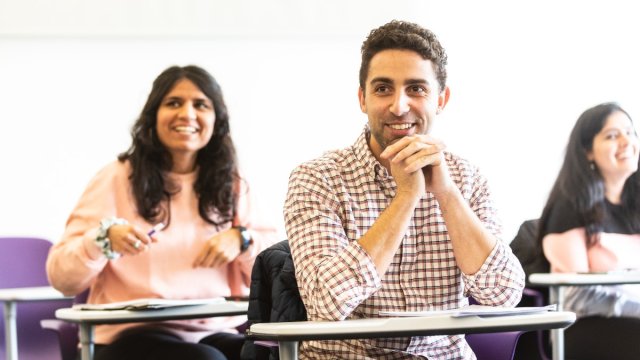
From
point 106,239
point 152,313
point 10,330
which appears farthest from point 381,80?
point 10,330

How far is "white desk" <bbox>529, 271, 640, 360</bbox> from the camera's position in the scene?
3.09 metres

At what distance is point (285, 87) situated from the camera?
183 inches

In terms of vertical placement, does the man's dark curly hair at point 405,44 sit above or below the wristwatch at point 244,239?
above

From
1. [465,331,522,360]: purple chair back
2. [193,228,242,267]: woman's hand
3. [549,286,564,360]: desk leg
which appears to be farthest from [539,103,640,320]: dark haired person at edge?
[193,228,242,267]: woman's hand

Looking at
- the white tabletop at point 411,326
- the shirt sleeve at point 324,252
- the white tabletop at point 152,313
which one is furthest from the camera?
the white tabletop at point 152,313

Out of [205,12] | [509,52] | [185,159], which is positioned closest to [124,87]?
[205,12]

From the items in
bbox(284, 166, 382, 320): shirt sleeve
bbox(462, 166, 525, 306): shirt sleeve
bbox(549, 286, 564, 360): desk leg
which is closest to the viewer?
bbox(284, 166, 382, 320): shirt sleeve

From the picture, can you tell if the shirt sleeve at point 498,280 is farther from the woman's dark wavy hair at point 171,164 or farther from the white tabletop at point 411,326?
the woman's dark wavy hair at point 171,164

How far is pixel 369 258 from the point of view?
2.13 metres

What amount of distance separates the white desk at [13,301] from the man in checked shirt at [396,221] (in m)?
1.29

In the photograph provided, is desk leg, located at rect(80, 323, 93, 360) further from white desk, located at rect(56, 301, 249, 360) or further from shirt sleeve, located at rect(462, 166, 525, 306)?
shirt sleeve, located at rect(462, 166, 525, 306)

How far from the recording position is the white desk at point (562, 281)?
309 cm

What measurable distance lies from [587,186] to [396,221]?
1.78m

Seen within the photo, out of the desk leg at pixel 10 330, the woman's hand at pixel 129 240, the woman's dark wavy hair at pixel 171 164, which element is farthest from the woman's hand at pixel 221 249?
the desk leg at pixel 10 330
